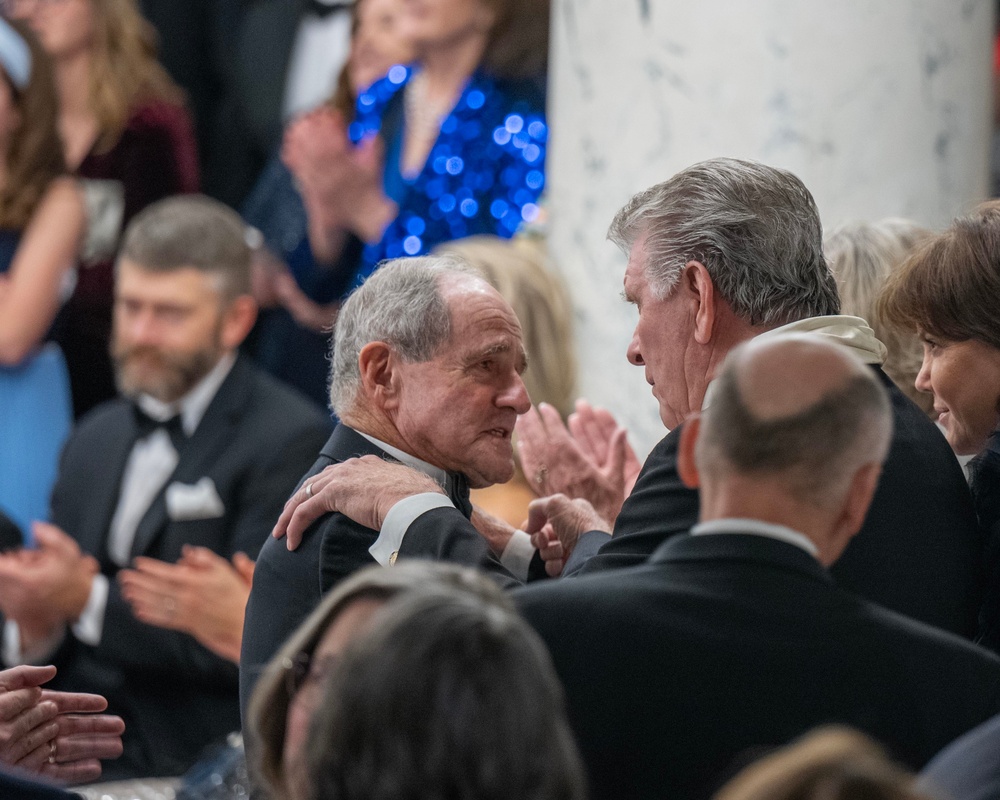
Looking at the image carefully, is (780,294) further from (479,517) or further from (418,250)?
(418,250)

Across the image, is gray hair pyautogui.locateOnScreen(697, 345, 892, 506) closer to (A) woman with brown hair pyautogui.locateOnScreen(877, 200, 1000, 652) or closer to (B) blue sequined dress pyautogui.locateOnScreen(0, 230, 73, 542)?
(A) woman with brown hair pyautogui.locateOnScreen(877, 200, 1000, 652)

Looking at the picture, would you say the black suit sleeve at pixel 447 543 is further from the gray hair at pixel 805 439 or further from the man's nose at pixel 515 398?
the gray hair at pixel 805 439

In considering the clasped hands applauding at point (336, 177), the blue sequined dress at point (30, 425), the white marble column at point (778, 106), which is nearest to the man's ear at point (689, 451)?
the white marble column at point (778, 106)

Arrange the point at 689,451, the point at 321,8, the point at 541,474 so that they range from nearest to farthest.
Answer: the point at 689,451 → the point at 541,474 → the point at 321,8

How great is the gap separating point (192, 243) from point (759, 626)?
3.86 metres

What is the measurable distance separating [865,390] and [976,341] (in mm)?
895

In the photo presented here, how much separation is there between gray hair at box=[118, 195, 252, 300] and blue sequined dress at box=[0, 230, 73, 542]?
39.4 inches

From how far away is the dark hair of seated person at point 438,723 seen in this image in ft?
4.54

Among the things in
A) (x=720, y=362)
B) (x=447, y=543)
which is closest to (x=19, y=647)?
(x=447, y=543)

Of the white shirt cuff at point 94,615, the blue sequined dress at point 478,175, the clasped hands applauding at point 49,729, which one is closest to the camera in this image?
the clasped hands applauding at point 49,729

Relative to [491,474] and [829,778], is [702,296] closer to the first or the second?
[491,474]

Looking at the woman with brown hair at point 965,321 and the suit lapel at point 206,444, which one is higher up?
the woman with brown hair at point 965,321

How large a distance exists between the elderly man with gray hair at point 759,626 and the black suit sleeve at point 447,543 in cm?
52

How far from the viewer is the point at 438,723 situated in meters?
1.39
